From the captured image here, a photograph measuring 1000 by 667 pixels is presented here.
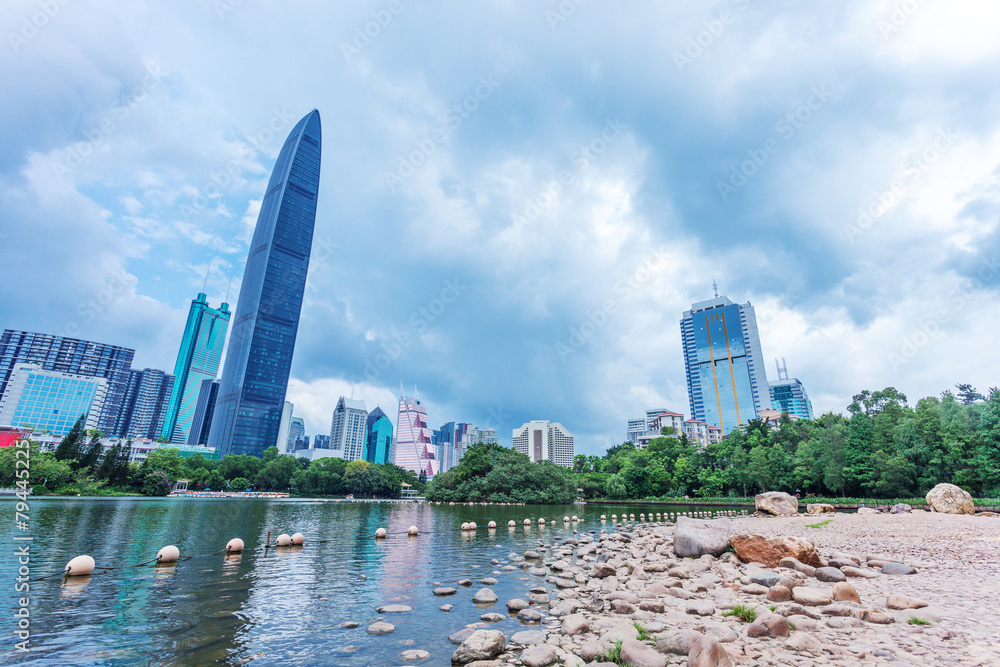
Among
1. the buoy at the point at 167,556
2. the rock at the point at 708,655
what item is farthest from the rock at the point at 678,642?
the buoy at the point at 167,556

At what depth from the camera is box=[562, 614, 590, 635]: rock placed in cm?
901

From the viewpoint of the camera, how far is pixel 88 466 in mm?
76375

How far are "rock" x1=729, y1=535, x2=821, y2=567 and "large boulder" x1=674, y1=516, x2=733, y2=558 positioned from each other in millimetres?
2144

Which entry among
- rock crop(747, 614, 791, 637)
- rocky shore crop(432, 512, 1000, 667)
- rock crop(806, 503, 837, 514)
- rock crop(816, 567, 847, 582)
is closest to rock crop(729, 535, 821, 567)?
rocky shore crop(432, 512, 1000, 667)

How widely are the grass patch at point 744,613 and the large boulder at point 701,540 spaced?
370 inches

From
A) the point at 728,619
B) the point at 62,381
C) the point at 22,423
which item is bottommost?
the point at 728,619

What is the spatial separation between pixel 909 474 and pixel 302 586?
65729 millimetres

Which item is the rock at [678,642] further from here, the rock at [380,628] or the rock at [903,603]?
the rock at [380,628]

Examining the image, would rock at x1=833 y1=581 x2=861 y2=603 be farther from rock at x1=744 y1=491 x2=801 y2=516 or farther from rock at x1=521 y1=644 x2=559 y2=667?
rock at x1=744 y1=491 x2=801 y2=516

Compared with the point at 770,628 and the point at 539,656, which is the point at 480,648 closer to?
the point at 539,656

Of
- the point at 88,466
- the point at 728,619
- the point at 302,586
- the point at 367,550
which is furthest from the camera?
the point at 88,466

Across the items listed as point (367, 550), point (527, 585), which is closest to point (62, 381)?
point (367, 550)

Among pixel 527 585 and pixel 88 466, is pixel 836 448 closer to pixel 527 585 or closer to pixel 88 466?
pixel 527 585

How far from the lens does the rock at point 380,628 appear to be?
9719 millimetres
